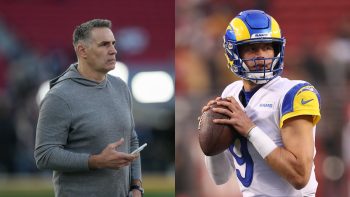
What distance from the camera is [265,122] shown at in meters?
2.93

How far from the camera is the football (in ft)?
9.59

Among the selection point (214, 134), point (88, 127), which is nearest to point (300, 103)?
point (214, 134)

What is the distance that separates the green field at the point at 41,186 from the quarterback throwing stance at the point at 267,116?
6.52m

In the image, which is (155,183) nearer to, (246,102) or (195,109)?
(195,109)

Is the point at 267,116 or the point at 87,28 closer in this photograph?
the point at 267,116

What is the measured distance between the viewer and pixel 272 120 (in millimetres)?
2924

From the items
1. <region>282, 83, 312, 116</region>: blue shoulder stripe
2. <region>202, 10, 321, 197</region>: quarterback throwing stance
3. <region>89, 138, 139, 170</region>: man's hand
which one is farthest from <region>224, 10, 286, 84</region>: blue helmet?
<region>89, 138, 139, 170</region>: man's hand

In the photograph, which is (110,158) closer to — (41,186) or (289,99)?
(289,99)

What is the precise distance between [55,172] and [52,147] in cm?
23

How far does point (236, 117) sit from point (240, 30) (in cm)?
41

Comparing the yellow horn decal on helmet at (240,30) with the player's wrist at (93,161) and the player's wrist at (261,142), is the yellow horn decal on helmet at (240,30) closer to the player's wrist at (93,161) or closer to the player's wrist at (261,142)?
the player's wrist at (261,142)

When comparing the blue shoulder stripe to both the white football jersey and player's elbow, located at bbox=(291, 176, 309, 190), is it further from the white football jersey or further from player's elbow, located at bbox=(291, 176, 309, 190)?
player's elbow, located at bbox=(291, 176, 309, 190)

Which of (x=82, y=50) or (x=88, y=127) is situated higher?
(x=82, y=50)

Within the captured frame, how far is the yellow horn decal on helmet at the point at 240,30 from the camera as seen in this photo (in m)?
3.01
